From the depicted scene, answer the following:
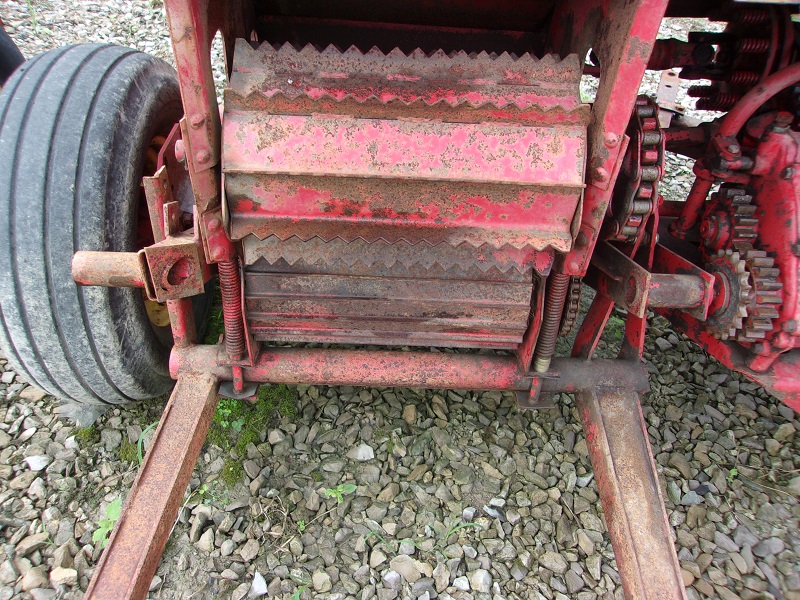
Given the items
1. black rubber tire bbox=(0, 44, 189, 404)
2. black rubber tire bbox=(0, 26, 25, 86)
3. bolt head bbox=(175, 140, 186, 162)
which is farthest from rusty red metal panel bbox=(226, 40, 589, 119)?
black rubber tire bbox=(0, 26, 25, 86)

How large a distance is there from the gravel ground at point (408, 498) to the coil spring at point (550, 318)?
646 mm

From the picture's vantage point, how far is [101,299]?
1.99 meters

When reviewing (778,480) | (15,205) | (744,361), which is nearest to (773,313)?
(744,361)

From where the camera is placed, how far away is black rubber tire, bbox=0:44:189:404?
1.91 meters

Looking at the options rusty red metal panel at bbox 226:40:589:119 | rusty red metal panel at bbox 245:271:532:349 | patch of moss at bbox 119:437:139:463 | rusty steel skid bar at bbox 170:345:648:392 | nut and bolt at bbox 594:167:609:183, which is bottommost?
patch of moss at bbox 119:437:139:463

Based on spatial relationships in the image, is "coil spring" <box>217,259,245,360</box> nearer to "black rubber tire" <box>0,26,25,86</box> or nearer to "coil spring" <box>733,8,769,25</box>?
"coil spring" <box>733,8,769,25</box>

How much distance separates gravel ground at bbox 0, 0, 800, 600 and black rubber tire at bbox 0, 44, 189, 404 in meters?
0.44

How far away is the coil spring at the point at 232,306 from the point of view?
5.74ft

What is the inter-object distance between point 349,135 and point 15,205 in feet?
4.06

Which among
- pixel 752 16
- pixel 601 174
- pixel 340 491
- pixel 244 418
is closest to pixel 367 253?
pixel 601 174

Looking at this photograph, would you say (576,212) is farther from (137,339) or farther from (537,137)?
(137,339)

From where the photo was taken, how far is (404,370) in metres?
2.04

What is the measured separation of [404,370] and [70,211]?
127 cm

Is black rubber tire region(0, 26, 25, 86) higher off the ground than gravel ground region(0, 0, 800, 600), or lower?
higher
